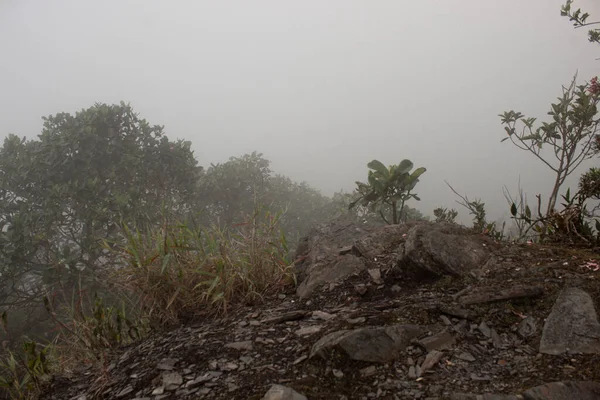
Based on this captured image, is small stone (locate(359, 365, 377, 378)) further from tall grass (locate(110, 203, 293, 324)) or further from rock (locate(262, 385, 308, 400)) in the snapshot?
tall grass (locate(110, 203, 293, 324))

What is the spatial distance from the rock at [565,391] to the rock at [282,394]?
0.88 meters

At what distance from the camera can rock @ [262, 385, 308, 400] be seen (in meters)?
1.68

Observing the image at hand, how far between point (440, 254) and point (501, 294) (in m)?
0.54

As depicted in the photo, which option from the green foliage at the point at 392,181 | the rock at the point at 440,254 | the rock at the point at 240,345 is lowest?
the rock at the point at 240,345

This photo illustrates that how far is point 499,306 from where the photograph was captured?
7.19 ft

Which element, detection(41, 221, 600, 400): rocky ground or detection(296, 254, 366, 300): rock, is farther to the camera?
detection(296, 254, 366, 300): rock

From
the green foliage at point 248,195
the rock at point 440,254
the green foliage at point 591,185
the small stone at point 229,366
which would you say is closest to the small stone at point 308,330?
the small stone at point 229,366

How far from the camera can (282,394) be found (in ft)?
Result: 5.54

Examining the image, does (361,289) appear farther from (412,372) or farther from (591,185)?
(591,185)

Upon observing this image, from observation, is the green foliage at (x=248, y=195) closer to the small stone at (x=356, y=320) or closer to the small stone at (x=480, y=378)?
the small stone at (x=356, y=320)

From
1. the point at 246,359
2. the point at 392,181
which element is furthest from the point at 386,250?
the point at 246,359

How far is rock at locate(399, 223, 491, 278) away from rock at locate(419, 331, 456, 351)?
2.32ft

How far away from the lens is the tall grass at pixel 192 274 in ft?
9.47

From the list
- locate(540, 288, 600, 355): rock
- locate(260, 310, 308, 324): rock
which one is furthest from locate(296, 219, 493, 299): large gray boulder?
locate(540, 288, 600, 355): rock
